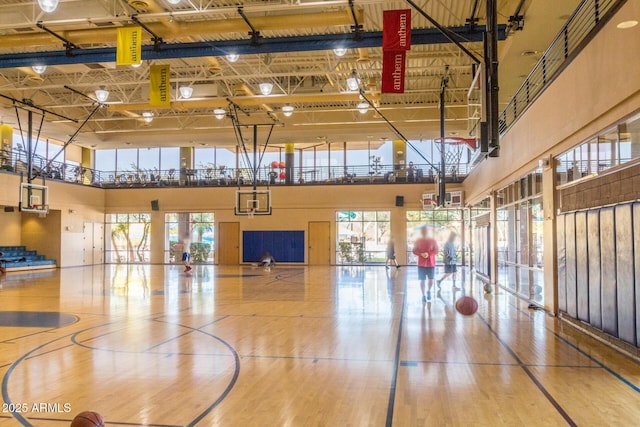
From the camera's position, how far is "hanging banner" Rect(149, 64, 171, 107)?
533 inches

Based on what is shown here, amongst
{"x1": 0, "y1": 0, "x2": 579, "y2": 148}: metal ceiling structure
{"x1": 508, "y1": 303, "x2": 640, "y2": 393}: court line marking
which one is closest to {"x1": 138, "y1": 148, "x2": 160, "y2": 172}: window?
{"x1": 0, "y1": 0, "x2": 579, "y2": 148}: metal ceiling structure

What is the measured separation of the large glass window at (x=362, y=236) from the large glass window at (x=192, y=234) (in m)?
7.47

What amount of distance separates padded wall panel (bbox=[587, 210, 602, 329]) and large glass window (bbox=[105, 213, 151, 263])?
1006 inches

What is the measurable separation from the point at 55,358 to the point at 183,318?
10.5ft

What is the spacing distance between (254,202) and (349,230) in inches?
243

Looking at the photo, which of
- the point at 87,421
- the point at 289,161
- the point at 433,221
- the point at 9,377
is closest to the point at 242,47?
the point at 9,377

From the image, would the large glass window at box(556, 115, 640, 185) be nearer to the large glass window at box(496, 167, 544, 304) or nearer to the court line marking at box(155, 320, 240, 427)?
the large glass window at box(496, 167, 544, 304)

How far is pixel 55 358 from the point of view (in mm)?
6211

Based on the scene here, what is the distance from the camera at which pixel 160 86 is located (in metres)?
13.6

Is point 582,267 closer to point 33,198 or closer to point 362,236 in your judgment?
point 362,236

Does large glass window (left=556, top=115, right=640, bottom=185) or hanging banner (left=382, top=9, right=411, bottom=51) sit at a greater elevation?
hanging banner (left=382, top=9, right=411, bottom=51)

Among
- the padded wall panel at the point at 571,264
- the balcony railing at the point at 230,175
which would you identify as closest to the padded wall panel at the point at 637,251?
the padded wall panel at the point at 571,264

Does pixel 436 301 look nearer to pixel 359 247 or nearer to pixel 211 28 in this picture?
pixel 211 28

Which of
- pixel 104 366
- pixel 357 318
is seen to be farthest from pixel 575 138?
pixel 104 366
